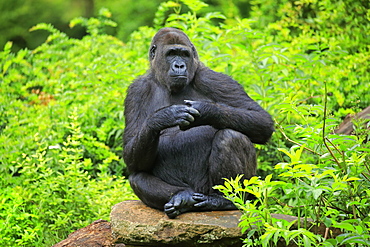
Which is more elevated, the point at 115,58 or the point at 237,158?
the point at 115,58

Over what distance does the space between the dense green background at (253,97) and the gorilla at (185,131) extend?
0.26 m

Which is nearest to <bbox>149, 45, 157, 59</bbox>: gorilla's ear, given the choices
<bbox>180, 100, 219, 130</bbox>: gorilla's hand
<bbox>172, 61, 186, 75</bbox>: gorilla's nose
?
<bbox>172, 61, 186, 75</bbox>: gorilla's nose

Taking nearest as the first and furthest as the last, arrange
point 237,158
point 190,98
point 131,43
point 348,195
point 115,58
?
point 348,195 → point 237,158 → point 190,98 → point 115,58 → point 131,43

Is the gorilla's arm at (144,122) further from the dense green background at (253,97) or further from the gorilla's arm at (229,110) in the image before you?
the dense green background at (253,97)

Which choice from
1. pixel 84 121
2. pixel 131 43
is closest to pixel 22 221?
pixel 84 121

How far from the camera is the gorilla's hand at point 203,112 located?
3.93 meters

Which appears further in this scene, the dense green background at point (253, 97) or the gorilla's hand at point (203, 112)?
the gorilla's hand at point (203, 112)

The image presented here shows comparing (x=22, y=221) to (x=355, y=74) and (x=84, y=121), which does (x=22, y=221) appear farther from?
(x=355, y=74)

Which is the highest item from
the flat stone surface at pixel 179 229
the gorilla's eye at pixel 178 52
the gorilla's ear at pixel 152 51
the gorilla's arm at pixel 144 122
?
the gorilla's ear at pixel 152 51

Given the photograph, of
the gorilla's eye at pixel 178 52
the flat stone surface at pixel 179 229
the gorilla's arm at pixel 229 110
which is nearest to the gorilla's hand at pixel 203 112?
the gorilla's arm at pixel 229 110

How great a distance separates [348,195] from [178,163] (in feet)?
A: 4.50

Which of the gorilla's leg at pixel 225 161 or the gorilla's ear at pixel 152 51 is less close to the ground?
the gorilla's ear at pixel 152 51

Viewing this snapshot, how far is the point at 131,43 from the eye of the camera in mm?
8789

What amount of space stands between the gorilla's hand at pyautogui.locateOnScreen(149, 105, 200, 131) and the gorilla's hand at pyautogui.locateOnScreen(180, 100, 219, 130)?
6 cm
